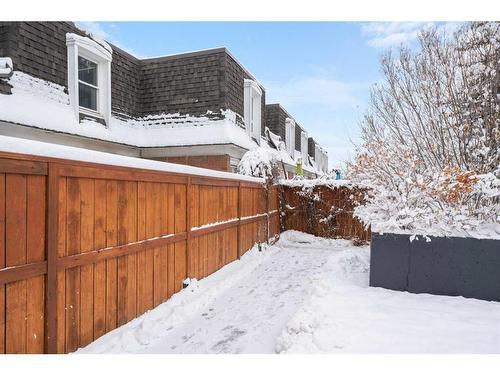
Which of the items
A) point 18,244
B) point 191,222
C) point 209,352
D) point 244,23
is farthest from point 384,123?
point 18,244

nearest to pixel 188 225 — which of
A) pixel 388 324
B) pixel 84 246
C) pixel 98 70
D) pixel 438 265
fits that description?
pixel 84 246

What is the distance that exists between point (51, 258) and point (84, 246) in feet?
1.13

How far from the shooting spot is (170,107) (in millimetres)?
8430

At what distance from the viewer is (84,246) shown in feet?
8.87

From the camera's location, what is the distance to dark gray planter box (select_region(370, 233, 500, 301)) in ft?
12.3

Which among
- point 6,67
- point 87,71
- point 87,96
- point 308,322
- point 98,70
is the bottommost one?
point 308,322

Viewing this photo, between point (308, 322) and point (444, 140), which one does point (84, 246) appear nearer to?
point (308, 322)

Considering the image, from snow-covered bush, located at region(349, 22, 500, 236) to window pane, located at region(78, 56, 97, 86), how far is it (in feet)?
19.1

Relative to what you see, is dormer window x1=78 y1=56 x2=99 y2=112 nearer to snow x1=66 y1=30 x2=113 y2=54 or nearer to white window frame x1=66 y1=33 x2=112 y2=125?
white window frame x1=66 y1=33 x2=112 y2=125

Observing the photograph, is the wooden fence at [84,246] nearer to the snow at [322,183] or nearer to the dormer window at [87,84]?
the dormer window at [87,84]

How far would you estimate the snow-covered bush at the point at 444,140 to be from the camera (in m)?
4.16

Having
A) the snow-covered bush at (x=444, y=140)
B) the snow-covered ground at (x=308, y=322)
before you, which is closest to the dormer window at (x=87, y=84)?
the snow-covered ground at (x=308, y=322)

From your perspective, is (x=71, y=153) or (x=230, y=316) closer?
(x=71, y=153)

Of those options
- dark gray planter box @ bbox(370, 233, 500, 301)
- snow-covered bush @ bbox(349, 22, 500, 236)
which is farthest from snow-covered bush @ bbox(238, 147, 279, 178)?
dark gray planter box @ bbox(370, 233, 500, 301)
